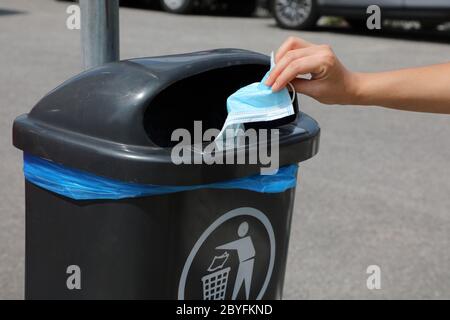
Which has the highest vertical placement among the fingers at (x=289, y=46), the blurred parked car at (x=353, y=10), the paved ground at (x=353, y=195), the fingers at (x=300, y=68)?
the fingers at (x=289, y=46)

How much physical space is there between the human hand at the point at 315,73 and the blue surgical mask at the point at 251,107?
0.03 metres

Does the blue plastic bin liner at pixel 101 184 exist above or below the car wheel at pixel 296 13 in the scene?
above

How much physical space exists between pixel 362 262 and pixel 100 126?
2237 millimetres

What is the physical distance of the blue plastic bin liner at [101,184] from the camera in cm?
173

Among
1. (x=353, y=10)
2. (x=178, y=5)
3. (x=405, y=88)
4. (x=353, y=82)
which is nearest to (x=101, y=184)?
(x=353, y=82)

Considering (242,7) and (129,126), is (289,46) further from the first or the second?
(242,7)

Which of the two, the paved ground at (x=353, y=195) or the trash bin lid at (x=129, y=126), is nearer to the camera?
the trash bin lid at (x=129, y=126)

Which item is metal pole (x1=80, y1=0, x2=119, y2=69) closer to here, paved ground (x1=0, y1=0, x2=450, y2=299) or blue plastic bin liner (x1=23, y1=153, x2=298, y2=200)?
blue plastic bin liner (x1=23, y1=153, x2=298, y2=200)

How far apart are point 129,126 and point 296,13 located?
9447mm

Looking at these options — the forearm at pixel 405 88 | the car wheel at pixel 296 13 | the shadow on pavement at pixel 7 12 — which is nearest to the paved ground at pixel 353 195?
the forearm at pixel 405 88

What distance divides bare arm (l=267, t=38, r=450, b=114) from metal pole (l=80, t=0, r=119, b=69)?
1.76 feet

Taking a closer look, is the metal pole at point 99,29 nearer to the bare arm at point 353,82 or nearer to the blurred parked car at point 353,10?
the bare arm at point 353,82

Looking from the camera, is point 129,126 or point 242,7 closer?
point 129,126

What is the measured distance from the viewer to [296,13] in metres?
10.8
